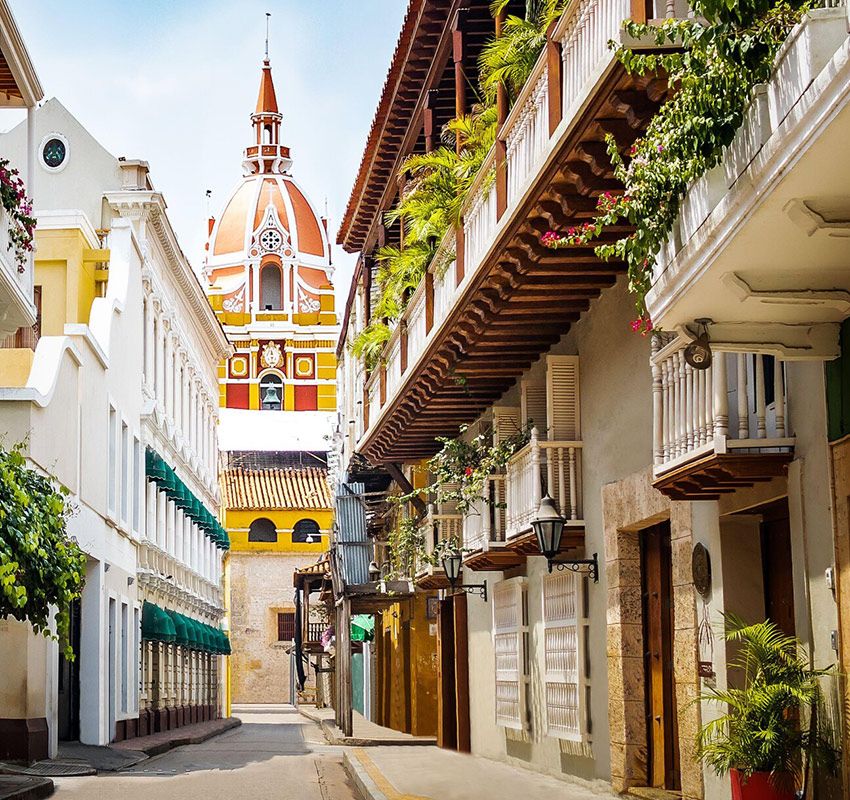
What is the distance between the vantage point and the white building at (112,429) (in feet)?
79.4

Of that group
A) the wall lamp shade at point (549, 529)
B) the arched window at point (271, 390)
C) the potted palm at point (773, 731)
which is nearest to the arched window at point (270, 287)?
the arched window at point (271, 390)

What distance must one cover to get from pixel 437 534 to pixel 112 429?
9.04 meters

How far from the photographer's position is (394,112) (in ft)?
A: 81.2

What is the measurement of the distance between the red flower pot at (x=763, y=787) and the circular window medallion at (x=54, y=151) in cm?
2977

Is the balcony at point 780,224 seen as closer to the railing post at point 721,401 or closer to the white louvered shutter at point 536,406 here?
the railing post at point 721,401

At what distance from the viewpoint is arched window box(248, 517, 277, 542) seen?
72188 mm

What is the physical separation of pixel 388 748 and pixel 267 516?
45.9 metres

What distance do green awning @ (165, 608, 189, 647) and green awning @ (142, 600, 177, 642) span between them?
1151 millimetres

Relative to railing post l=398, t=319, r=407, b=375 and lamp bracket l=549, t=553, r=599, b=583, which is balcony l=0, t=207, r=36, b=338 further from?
lamp bracket l=549, t=553, r=599, b=583

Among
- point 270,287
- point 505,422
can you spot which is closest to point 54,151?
point 505,422

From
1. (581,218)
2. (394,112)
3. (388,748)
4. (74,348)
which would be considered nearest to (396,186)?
(394,112)

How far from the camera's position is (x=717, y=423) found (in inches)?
424

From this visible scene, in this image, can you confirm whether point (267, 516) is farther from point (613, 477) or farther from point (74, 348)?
point (613, 477)

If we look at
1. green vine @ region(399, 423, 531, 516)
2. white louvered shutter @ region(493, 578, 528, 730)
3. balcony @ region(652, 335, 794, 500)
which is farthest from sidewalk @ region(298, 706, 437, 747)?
balcony @ region(652, 335, 794, 500)
